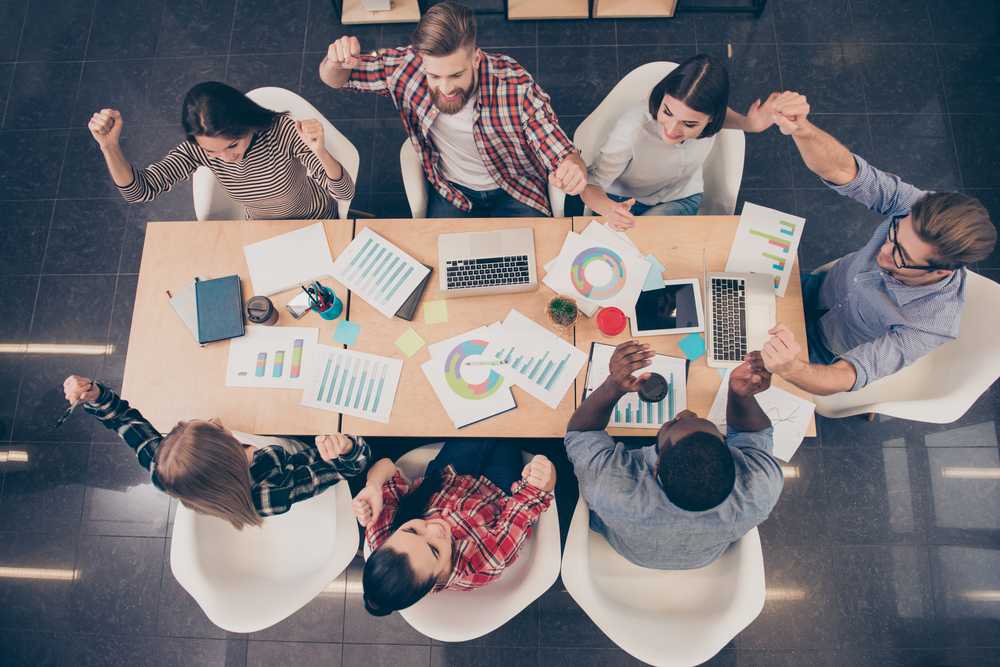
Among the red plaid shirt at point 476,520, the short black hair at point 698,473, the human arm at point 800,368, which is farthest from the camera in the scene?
the red plaid shirt at point 476,520

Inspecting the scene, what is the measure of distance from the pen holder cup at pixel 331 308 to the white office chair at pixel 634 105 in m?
1.14

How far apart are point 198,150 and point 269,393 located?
100 centimetres

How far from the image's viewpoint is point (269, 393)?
2133 millimetres

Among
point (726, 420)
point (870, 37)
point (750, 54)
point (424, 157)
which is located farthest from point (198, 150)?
point (870, 37)

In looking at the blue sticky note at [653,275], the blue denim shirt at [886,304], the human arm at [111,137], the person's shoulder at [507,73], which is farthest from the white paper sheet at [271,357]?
the blue denim shirt at [886,304]

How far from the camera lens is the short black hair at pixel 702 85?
1937mm

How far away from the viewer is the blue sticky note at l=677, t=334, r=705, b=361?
2.08 m

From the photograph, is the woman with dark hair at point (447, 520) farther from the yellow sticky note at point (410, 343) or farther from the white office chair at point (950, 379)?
the white office chair at point (950, 379)

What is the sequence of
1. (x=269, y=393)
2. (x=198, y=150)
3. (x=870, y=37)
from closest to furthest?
(x=269, y=393)
(x=198, y=150)
(x=870, y=37)

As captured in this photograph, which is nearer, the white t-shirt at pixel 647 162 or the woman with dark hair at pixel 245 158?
the woman with dark hair at pixel 245 158

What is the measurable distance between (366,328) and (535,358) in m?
0.64

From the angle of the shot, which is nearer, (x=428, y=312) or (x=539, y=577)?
(x=539, y=577)

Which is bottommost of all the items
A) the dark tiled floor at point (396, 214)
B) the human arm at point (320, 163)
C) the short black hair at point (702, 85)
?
the dark tiled floor at point (396, 214)

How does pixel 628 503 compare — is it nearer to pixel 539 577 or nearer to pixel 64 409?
pixel 539 577
